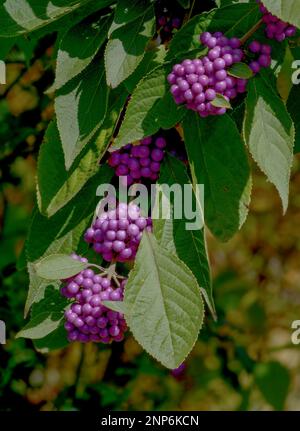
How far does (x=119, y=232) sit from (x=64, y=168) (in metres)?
0.14

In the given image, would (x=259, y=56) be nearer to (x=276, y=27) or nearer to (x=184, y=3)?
(x=276, y=27)

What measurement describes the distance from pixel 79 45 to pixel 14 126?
110 centimetres

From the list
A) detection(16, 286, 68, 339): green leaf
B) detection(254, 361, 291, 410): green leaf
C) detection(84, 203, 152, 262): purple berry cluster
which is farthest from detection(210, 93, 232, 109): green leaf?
detection(254, 361, 291, 410): green leaf

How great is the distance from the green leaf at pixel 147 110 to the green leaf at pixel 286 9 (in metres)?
0.17

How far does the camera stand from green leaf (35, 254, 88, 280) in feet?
3.52

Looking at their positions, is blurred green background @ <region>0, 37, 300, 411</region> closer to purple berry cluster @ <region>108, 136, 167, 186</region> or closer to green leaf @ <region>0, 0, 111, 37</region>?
purple berry cluster @ <region>108, 136, 167, 186</region>

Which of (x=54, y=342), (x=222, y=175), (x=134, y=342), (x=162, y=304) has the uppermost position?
(x=222, y=175)

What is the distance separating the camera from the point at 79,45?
1124 millimetres

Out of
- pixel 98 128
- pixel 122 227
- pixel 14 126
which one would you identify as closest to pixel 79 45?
pixel 98 128

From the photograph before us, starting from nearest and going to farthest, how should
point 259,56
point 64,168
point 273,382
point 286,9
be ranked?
point 286,9, point 259,56, point 64,168, point 273,382

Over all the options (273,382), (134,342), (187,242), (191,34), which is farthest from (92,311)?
(134,342)

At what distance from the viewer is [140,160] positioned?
1179 millimetres

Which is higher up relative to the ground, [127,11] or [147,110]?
[127,11]
